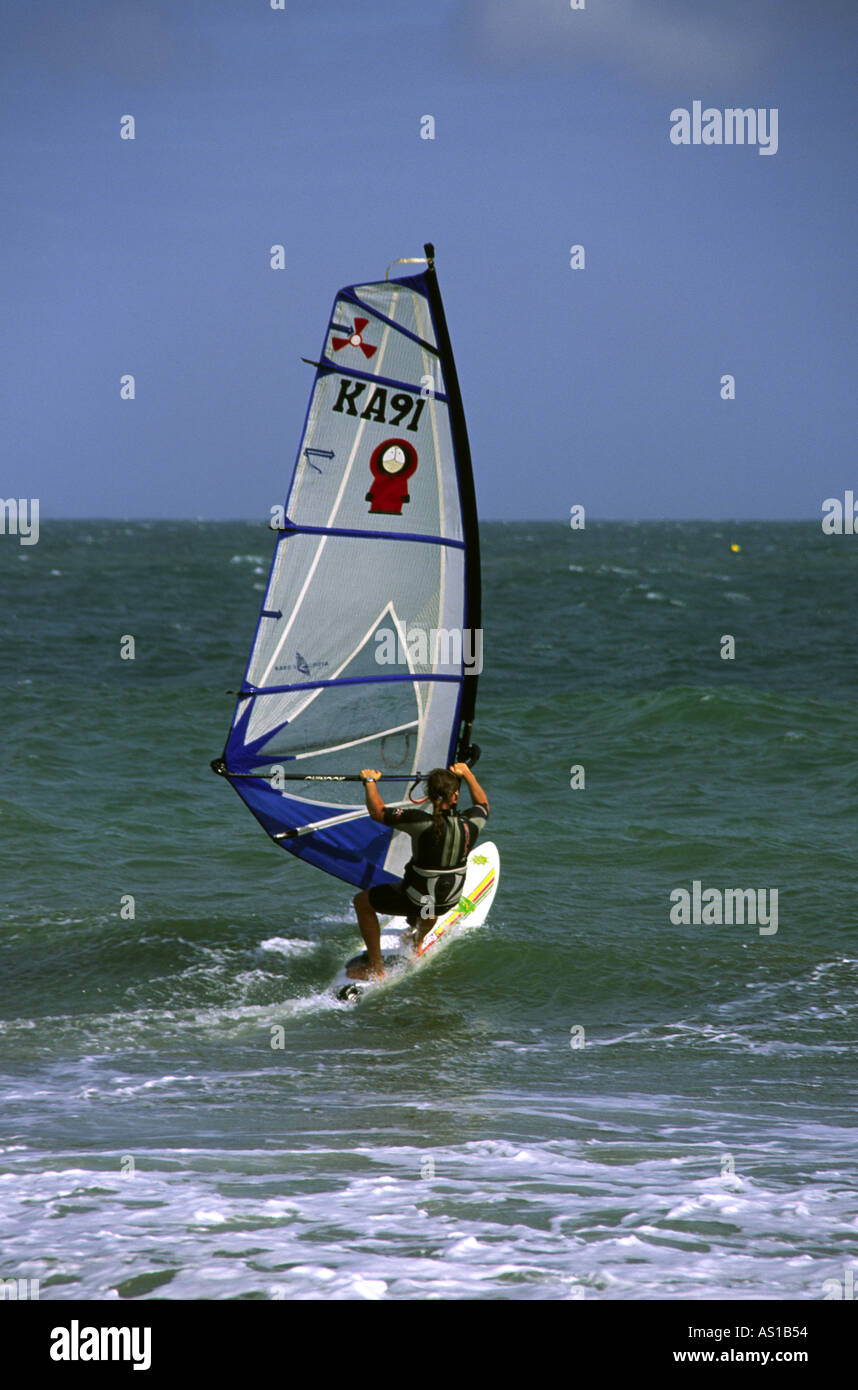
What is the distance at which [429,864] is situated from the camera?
7902 mm

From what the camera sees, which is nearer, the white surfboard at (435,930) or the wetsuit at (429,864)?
the wetsuit at (429,864)

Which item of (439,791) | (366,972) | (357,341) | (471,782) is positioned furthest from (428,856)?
(357,341)

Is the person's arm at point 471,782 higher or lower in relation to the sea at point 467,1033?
higher

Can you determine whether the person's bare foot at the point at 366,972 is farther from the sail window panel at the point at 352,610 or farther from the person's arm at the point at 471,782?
the sail window panel at the point at 352,610

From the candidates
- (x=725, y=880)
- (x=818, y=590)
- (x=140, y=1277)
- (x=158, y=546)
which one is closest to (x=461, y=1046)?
(x=140, y=1277)

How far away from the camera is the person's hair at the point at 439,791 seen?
7.72 metres

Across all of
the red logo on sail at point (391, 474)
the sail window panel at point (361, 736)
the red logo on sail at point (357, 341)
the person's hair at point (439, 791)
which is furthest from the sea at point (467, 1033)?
the red logo on sail at point (357, 341)

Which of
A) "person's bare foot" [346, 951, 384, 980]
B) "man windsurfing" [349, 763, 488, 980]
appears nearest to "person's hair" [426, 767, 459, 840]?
"man windsurfing" [349, 763, 488, 980]

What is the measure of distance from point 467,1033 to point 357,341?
3993 mm

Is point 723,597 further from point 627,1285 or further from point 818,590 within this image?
point 627,1285

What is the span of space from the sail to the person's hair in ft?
3.13

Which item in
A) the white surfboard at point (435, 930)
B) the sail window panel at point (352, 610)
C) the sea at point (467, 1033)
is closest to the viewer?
the sea at point (467, 1033)

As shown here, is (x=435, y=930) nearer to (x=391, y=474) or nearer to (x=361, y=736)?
(x=361, y=736)

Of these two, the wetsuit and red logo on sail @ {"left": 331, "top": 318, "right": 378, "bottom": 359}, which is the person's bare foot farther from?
red logo on sail @ {"left": 331, "top": 318, "right": 378, "bottom": 359}
